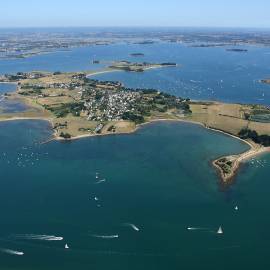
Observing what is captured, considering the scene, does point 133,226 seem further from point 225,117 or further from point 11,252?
point 225,117

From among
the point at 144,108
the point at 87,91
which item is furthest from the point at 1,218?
the point at 87,91

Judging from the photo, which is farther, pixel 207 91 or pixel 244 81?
pixel 244 81

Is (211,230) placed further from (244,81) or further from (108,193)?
(244,81)

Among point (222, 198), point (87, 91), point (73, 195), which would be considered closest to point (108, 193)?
point (73, 195)

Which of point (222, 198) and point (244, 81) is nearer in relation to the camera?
A: point (222, 198)

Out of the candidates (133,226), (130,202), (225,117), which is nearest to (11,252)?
(133,226)

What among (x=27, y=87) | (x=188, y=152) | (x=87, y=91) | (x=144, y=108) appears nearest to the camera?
(x=188, y=152)

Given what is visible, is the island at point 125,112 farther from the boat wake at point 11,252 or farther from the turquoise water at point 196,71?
the boat wake at point 11,252

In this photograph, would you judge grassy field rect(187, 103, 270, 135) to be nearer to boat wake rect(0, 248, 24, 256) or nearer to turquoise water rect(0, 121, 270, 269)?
turquoise water rect(0, 121, 270, 269)

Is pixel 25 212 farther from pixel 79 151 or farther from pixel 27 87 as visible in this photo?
pixel 27 87

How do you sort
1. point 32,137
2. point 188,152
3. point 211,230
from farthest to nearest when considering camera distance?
point 32,137, point 188,152, point 211,230
